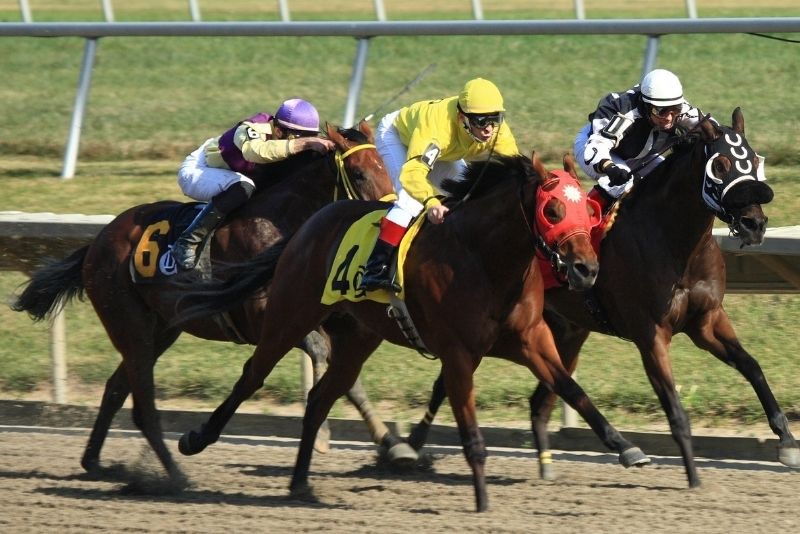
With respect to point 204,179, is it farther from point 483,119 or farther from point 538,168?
point 538,168

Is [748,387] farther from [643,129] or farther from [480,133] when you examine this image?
[480,133]

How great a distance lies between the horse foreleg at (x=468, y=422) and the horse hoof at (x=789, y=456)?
151 centimetres

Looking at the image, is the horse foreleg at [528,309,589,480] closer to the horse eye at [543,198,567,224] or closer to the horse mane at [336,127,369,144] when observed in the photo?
the horse mane at [336,127,369,144]

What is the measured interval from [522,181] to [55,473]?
2.80 m

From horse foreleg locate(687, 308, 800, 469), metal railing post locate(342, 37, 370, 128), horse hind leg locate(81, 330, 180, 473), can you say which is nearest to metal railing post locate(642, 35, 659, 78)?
metal railing post locate(342, 37, 370, 128)

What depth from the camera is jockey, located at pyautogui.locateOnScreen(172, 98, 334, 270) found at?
723 centimetres

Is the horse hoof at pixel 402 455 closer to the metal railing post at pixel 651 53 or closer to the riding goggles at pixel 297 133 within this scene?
the riding goggles at pixel 297 133

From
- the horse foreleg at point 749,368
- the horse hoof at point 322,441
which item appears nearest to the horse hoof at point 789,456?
the horse foreleg at point 749,368

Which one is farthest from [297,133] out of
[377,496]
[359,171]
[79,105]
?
[79,105]

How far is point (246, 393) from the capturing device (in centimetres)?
675

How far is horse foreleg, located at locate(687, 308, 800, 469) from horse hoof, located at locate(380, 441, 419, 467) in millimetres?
1434

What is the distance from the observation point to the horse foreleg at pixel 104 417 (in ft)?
23.5

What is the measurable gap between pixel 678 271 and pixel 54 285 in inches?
121

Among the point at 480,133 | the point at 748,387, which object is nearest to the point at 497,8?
the point at 748,387
